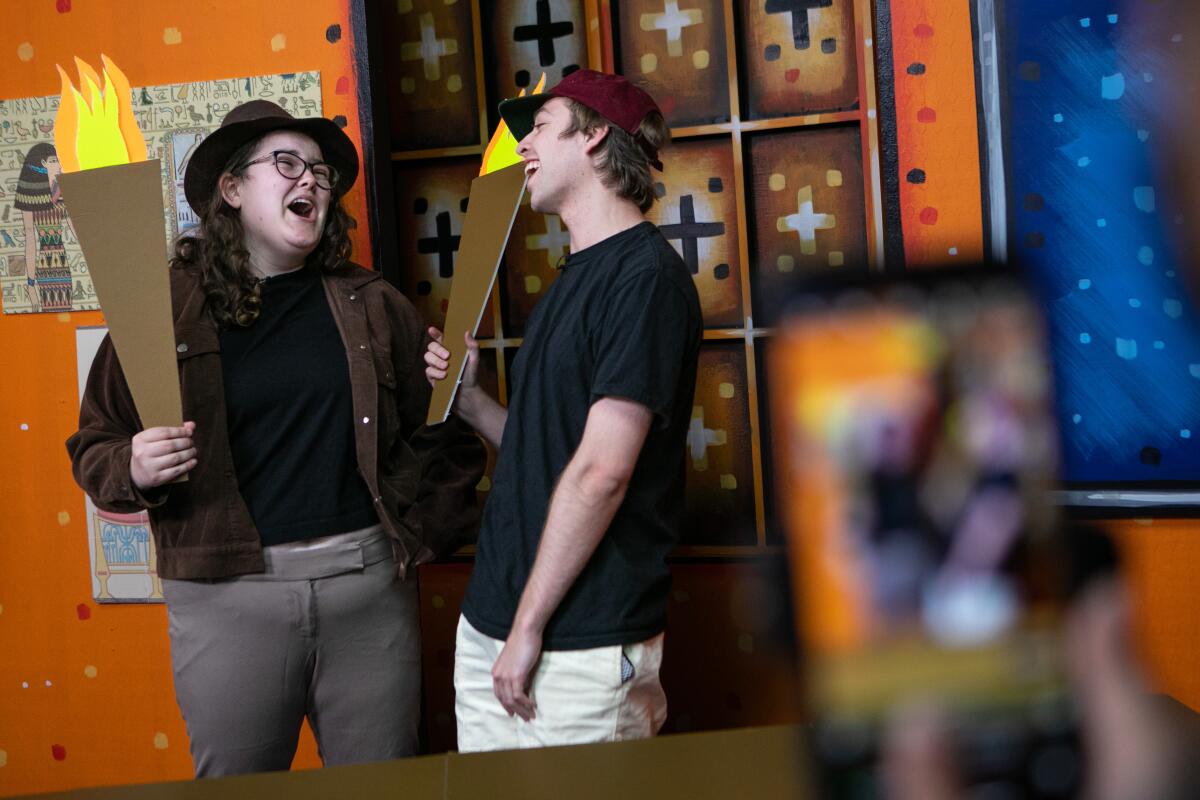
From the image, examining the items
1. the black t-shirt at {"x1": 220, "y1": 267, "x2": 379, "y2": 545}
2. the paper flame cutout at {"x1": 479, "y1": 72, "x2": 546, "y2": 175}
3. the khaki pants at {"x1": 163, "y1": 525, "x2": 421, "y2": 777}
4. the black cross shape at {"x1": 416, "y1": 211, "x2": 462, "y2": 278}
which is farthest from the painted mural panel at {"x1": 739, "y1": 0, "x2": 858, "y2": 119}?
the khaki pants at {"x1": 163, "y1": 525, "x2": 421, "y2": 777}

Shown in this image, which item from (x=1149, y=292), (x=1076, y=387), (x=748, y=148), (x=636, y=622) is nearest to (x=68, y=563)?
(x=636, y=622)

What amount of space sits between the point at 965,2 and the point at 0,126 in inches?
92.9

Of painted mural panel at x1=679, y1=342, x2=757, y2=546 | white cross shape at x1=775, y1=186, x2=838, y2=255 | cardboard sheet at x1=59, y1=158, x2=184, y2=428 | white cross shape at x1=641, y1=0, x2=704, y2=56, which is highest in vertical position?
white cross shape at x1=641, y1=0, x2=704, y2=56

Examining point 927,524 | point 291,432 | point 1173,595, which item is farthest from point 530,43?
point 927,524

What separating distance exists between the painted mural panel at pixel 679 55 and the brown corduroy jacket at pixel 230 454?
3.47 feet

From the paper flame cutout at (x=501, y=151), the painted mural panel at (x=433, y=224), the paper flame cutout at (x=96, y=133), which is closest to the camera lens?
the paper flame cutout at (x=96, y=133)

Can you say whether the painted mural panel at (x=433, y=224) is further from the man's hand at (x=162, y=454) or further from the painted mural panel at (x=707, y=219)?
the man's hand at (x=162, y=454)

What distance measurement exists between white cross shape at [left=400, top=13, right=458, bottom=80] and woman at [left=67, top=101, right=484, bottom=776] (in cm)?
Result: 96

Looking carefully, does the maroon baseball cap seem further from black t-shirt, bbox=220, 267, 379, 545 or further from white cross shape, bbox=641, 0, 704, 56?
white cross shape, bbox=641, 0, 704, 56

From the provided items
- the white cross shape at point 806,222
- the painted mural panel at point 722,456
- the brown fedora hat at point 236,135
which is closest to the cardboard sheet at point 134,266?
the brown fedora hat at point 236,135

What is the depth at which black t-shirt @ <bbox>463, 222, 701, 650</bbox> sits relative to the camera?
152 cm

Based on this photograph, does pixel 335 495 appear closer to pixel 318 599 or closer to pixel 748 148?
pixel 318 599

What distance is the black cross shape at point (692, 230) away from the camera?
2.76 m

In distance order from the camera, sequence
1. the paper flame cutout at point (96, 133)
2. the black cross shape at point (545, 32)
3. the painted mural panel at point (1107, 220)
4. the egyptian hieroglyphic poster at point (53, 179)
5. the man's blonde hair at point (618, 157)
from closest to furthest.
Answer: the paper flame cutout at point (96, 133) → the man's blonde hair at point (618, 157) → the painted mural panel at point (1107, 220) → the egyptian hieroglyphic poster at point (53, 179) → the black cross shape at point (545, 32)
